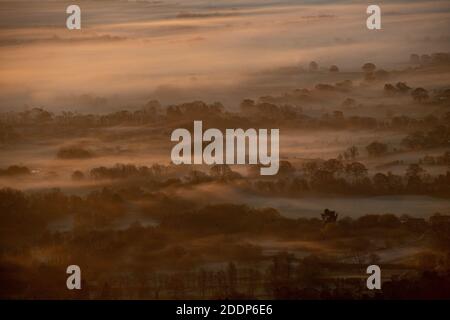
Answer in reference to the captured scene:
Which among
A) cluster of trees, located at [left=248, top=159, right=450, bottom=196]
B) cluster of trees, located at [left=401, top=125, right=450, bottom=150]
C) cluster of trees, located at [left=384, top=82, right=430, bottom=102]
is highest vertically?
cluster of trees, located at [left=384, top=82, right=430, bottom=102]

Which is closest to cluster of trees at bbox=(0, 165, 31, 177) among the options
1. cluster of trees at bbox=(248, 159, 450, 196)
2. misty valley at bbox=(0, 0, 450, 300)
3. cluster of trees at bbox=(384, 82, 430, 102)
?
misty valley at bbox=(0, 0, 450, 300)

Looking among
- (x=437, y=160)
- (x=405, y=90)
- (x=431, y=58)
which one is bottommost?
(x=437, y=160)

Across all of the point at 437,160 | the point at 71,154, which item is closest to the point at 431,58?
the point at 437,160

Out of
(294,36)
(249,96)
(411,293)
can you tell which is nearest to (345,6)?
(294,36)

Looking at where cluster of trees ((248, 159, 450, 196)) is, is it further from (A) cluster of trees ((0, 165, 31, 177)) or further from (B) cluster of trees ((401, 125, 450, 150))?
(A) cluster of trees ((0, 165, 31, 177))

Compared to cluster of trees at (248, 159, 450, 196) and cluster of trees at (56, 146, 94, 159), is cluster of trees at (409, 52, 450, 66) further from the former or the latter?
cluster of trees at (56, 146, 94, 159)

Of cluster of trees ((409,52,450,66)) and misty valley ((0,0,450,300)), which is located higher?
cluster of trees ((409,52,450,66))

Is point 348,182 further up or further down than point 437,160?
further down

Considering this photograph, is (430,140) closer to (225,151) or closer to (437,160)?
(437,160)

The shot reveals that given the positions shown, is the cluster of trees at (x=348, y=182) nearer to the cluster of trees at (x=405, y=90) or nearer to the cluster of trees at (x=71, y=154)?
the cluster of trees at (x=405, y=90)

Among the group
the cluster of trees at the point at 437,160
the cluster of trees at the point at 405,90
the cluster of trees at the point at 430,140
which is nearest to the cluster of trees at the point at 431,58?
the cluster of trees at the point at 405,90
